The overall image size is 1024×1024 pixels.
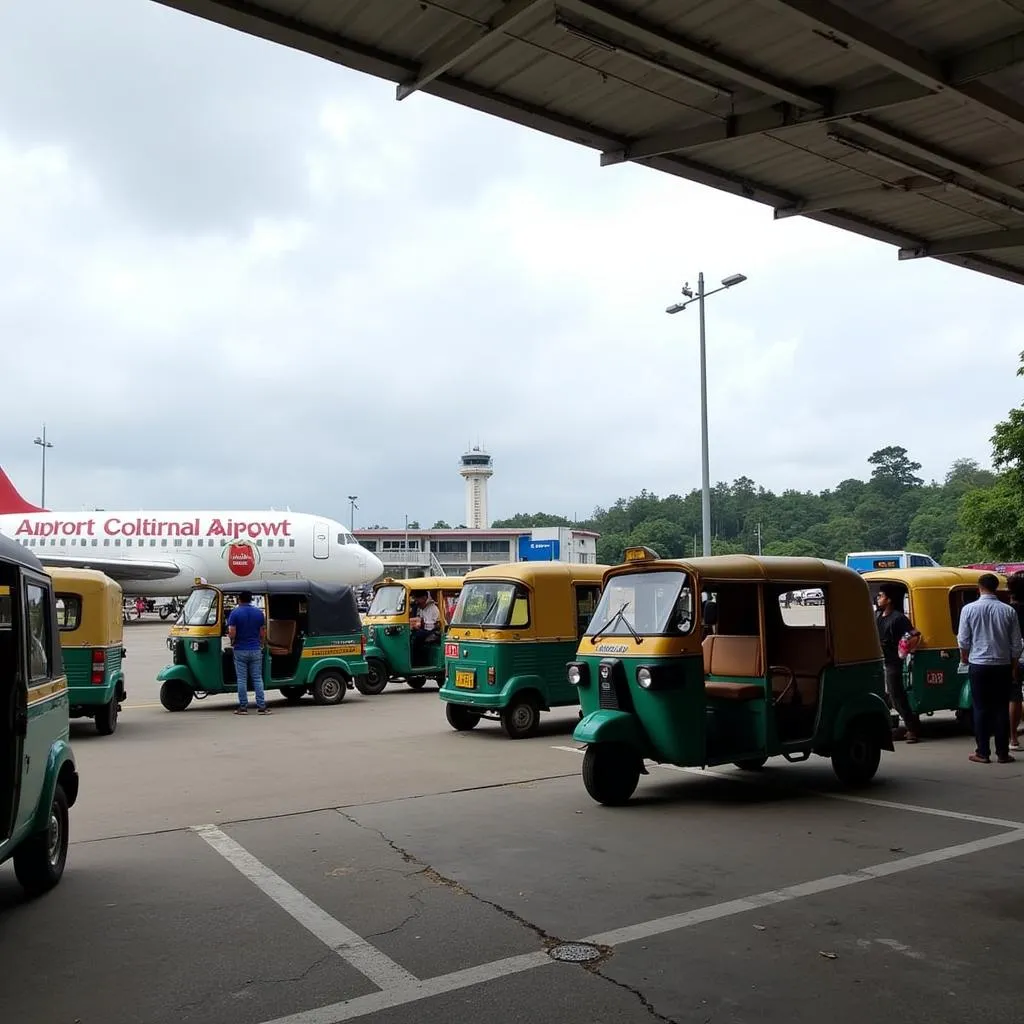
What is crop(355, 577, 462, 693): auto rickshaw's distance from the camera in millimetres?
18672

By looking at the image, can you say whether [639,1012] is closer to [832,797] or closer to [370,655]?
[832,797]

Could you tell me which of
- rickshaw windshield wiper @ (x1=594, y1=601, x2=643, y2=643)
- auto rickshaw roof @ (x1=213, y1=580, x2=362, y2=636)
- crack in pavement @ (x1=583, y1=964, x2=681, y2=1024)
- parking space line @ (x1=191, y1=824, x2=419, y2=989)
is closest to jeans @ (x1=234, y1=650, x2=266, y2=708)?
auto rickshaw roof @ (x1=213, y1=580, x2=362, y2=636)

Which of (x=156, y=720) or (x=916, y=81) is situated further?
(x=156, y=720)

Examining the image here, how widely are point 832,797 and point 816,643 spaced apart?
150cm

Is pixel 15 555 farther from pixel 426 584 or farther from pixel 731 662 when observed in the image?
pixel 426 584

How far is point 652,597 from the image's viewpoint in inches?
347

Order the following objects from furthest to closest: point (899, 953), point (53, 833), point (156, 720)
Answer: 1. point (156, 720)
2. point (53, 833)
3. point (899, 953)

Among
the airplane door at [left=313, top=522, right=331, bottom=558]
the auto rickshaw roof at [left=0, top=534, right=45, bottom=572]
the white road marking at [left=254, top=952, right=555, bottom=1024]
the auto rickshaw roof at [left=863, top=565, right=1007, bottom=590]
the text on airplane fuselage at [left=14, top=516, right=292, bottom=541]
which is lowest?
the white road marking at [left=254, top=952, right=555, bottom=1024]

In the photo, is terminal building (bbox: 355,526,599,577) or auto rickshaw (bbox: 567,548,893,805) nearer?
auto rickshaw (bbox: 567,548,893,805)

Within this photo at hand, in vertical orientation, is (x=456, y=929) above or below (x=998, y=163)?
below

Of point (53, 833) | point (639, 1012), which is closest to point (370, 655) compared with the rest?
point (53, 833)

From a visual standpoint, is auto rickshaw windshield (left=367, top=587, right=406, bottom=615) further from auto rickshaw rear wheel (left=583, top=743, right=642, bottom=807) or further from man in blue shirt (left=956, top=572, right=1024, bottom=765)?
man in blue shirt (left=956, top=572, right=1024, bottom=765)

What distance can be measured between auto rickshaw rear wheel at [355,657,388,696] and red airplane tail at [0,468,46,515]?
122 ft

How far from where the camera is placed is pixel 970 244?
11.0m
